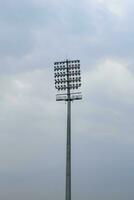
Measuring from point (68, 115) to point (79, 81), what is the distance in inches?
187

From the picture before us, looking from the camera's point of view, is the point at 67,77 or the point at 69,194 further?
the point at 67,77

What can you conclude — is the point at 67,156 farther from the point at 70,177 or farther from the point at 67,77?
the point at 67,77

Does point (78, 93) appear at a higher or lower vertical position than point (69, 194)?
higher

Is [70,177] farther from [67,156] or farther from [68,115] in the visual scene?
[68,115]

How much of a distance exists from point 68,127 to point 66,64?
8618 mm

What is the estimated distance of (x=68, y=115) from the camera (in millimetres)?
72000

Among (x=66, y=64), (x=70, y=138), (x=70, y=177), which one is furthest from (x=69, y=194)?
(x=66, y=64)

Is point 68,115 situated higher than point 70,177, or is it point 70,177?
point 68,115

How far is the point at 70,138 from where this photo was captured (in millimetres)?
70750

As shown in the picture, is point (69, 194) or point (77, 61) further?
point (77, 61)

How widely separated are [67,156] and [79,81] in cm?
1011

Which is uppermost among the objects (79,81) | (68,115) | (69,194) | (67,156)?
(79,81)

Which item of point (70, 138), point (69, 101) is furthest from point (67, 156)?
point (69, 101)

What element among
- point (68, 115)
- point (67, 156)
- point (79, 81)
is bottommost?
point (67, 156)
